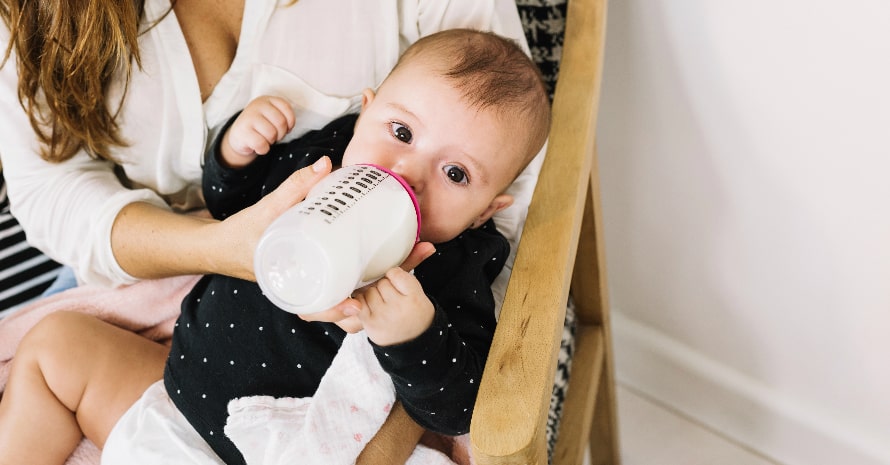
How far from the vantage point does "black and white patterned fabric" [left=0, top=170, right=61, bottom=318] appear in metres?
1.10

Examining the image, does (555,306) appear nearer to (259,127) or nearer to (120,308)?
(259,127)

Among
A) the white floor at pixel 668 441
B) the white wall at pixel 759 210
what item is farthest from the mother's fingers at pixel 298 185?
the white floor at pixel 668 441

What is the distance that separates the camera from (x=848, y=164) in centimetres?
98

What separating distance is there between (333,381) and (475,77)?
36 cm

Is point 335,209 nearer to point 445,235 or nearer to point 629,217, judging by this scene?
point 445,235

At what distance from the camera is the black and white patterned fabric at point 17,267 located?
1.10 meters

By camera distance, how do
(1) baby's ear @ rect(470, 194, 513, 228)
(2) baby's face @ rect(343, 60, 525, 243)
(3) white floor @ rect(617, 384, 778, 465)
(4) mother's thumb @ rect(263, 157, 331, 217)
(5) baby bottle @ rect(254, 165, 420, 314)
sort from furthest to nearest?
(3) white floor @ rect(617, 384, 778, 465), (1) baby's ear @ rect(470, 194, 513, 228), (2) baby's face @ rect(343, 60, 525, 243), (4) mother's thumb @ rect(263, 157, 331, 217), (5) baby bottle @ rect(254, 165, 420, 314)

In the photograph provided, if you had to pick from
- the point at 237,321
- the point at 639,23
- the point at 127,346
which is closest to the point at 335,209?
the point at 237,321

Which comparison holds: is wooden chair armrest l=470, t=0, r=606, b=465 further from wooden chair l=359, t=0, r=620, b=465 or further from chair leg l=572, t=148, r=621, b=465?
chair leg l=572, t=148, r=621, b=465

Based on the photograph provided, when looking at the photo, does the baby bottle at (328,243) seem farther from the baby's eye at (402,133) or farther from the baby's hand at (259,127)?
the baby's hand at (259,127)

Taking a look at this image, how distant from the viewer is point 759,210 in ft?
3.69

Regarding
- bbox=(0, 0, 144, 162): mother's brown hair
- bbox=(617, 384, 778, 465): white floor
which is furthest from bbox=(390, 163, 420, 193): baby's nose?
bbox=(617, 384, 778, 465): white floor

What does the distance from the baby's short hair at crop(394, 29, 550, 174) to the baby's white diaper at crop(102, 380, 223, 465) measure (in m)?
0.49

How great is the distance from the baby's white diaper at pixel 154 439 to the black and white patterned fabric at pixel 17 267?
0.35 meters
